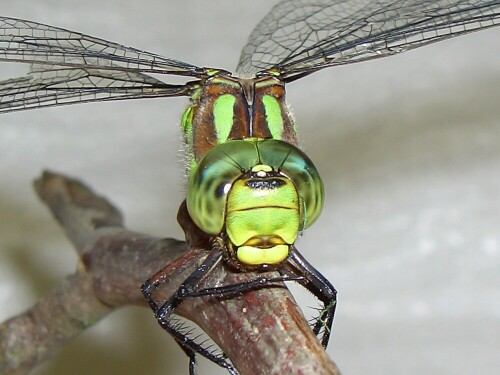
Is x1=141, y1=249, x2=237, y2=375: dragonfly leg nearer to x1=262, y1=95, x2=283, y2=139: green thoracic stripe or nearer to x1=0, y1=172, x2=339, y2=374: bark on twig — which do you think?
x1=0, y1=172, x2=339, y2=374: bark on twig

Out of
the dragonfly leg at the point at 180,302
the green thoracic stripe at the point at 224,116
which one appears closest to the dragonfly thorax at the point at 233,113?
the green thoracic stripe at the point at 224,116

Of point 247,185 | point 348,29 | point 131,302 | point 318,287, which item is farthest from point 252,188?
point 348,29

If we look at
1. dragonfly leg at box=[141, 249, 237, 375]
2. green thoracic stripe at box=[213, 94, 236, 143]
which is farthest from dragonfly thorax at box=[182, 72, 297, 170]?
dragonfly leg at box=[141, 249, 237, 375]

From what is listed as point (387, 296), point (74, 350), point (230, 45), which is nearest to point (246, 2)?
point (230, 45)

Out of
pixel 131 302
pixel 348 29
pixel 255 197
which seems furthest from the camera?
pixel 348 29

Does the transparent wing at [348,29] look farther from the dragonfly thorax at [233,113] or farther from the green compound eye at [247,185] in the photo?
the green compound eye at [247,185]

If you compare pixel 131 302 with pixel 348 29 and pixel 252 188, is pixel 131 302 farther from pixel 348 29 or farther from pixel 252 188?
pixel 348 29

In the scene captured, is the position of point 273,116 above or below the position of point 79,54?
below

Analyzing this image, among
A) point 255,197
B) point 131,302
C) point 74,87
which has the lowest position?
point 131,302
